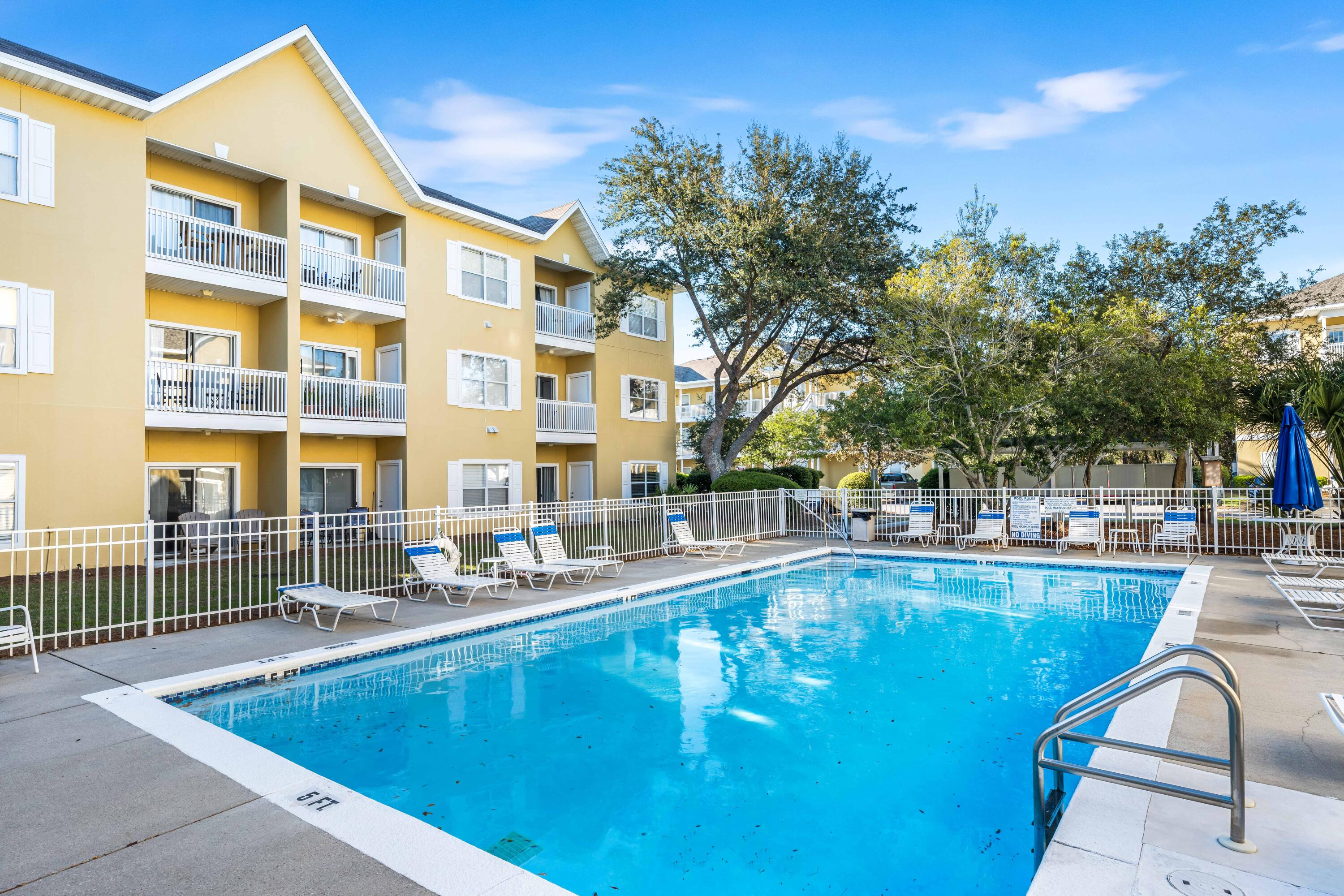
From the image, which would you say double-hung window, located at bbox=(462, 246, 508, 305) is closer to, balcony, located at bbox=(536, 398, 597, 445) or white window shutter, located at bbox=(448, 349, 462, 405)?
white window shutter, located at bbox=(448, 349, 462, 405)

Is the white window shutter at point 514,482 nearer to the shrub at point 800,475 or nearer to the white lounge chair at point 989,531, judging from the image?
the shrub at point 800,475

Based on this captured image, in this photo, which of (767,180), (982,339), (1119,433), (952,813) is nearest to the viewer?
(952,813)

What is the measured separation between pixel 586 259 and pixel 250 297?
11.0m

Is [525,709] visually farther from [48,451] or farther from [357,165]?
[357,165]

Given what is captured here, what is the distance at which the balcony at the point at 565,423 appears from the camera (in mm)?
22984

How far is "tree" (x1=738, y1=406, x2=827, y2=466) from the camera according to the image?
31703 millimetres

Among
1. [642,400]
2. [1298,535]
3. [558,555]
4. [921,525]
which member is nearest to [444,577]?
[558,555]

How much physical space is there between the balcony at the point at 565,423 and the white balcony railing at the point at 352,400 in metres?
4.88

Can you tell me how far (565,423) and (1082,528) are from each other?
15040mm

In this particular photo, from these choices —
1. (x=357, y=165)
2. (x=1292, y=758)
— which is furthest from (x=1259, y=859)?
(x=357, y=165)

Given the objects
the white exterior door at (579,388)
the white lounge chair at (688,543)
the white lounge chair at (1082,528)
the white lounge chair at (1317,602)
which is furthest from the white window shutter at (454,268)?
the white lounge chair at (1317,602)

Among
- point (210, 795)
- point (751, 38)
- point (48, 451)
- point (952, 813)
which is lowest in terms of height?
point (952, 813)

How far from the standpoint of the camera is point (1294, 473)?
10.8 m

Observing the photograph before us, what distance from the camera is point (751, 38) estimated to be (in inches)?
598
